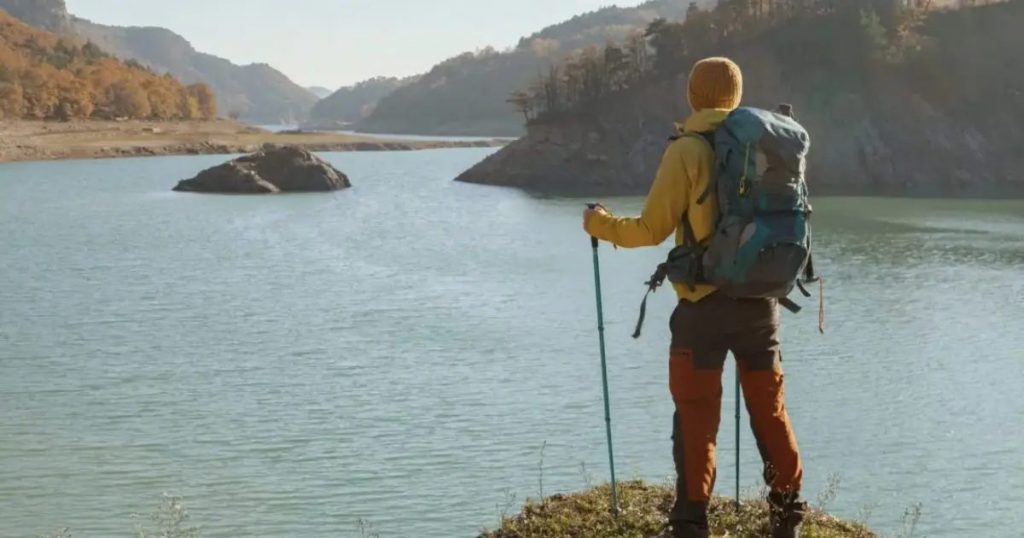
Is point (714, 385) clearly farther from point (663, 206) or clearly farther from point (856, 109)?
point (856, 109)

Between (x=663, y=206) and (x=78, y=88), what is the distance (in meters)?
143

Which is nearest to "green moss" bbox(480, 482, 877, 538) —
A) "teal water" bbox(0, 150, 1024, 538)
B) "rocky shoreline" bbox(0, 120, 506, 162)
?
"teal water" bbox(0, 150, 1024, 538)

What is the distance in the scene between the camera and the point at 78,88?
137875 millimetres

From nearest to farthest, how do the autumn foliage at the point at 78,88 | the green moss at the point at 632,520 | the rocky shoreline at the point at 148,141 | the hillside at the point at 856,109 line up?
the green moss at the point at 632,520 → the hillside at the point at 856,109 → the rocky shoreline at the point at 148,141 → the autumn foliage at the point at 78,88

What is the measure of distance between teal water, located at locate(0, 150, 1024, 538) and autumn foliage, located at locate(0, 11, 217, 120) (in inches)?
4283

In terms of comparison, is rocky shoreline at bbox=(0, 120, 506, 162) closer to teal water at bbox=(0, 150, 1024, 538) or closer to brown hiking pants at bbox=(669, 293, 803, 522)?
teal water at bbox=(0, 150, 1024, 538)

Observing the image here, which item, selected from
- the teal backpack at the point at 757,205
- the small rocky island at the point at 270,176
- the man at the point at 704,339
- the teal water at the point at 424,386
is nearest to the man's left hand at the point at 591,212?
the man at the point at 704,339

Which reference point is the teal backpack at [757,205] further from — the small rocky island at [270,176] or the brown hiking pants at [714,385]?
the small rocky island at [270,176]

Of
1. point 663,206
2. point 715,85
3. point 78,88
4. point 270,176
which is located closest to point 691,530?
point 663,206

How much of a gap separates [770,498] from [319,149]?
122362mm

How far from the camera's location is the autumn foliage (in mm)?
132625

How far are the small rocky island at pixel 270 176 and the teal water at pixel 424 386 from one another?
28.4 m

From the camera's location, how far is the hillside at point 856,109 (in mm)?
63906

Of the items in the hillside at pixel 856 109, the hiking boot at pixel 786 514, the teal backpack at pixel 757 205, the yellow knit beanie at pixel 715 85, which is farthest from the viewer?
the hillside at pixel 856 109
